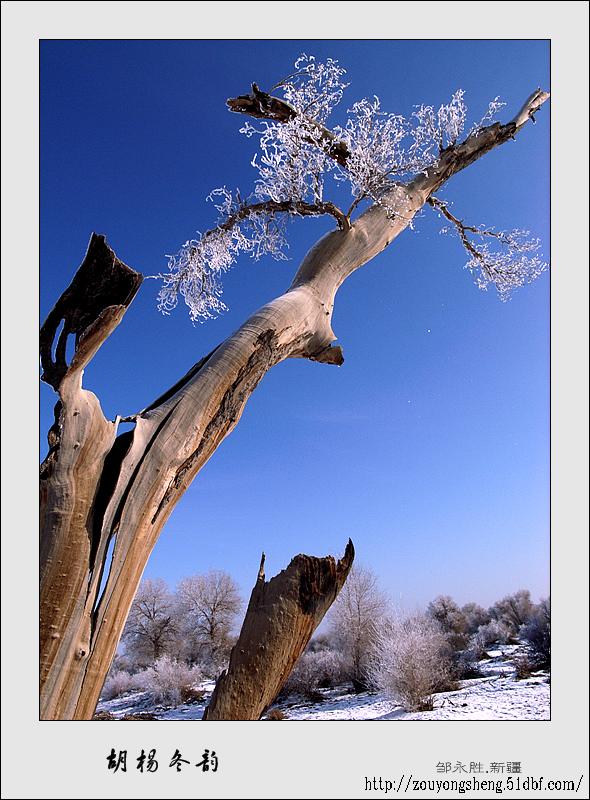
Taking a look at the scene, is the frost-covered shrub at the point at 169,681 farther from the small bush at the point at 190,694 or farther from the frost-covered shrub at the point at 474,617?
the frost-covered shrub at the point at 474,617

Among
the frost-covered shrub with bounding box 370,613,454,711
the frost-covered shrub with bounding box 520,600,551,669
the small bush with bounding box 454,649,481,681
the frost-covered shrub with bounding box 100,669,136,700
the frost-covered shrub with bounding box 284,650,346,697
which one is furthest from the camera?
the frost-covered shrub with bounding box 100,669,136,700

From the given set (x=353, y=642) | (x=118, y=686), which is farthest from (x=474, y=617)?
(x=118, y=686)

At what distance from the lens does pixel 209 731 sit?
60.7 inches

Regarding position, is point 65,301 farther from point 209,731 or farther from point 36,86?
point 209,731

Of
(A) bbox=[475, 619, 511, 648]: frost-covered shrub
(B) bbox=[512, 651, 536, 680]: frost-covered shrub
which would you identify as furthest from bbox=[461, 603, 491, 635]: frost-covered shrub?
(B) bbox=[512, 651, 536, 680]: frost-covered shrub

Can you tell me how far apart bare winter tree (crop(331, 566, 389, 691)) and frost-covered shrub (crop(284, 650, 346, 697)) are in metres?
0.23

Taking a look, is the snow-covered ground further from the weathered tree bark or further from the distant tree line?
the weathered tree bark

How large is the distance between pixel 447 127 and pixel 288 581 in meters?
2.83

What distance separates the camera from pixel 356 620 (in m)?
12.0

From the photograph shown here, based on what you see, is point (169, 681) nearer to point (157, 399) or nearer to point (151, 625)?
point (151, 625)

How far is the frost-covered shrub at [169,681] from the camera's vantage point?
1088cm

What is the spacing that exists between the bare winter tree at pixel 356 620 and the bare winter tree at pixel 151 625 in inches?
194

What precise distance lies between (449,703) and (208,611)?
8344mm

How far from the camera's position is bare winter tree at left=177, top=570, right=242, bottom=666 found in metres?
14.3
